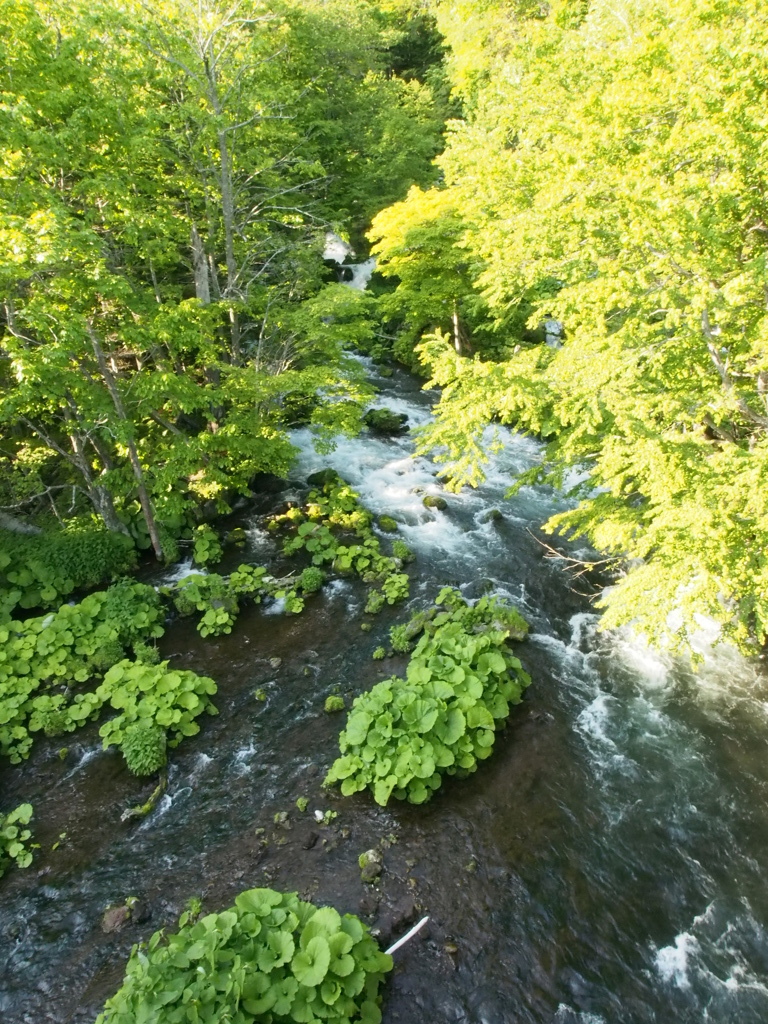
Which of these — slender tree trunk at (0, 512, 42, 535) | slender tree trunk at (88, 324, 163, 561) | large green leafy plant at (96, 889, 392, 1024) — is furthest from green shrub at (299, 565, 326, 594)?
large green leafy plant at (96, 889, 392, 1024)

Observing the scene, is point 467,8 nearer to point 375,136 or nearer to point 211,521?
point 375,136

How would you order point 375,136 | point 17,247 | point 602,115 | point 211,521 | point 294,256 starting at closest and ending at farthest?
point 602,115 < point 17,247 < point 211,521 < point 294,256 < point 375,136

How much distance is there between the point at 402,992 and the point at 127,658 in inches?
279

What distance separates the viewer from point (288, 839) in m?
7.22

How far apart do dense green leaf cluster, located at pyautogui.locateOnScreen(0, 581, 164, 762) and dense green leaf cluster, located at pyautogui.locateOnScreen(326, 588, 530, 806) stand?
4669mm

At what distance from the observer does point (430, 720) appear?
781 centimetres

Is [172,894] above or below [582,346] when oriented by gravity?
below

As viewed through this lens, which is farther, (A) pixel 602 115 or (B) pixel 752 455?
(A) pixel 602 115

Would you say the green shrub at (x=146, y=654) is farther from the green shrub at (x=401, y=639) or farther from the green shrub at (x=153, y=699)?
the green shrub at (x=401, y=639)

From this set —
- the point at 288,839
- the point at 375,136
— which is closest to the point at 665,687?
the point at 288,839

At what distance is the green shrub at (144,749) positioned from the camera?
8195 millimetres

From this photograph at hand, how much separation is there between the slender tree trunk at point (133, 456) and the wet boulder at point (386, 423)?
28.8 feet

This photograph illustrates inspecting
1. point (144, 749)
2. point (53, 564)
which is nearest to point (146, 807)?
point (144, 749)

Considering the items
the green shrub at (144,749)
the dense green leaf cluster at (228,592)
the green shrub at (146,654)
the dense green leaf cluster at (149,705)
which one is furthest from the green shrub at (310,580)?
the green shrub at (144,749)
